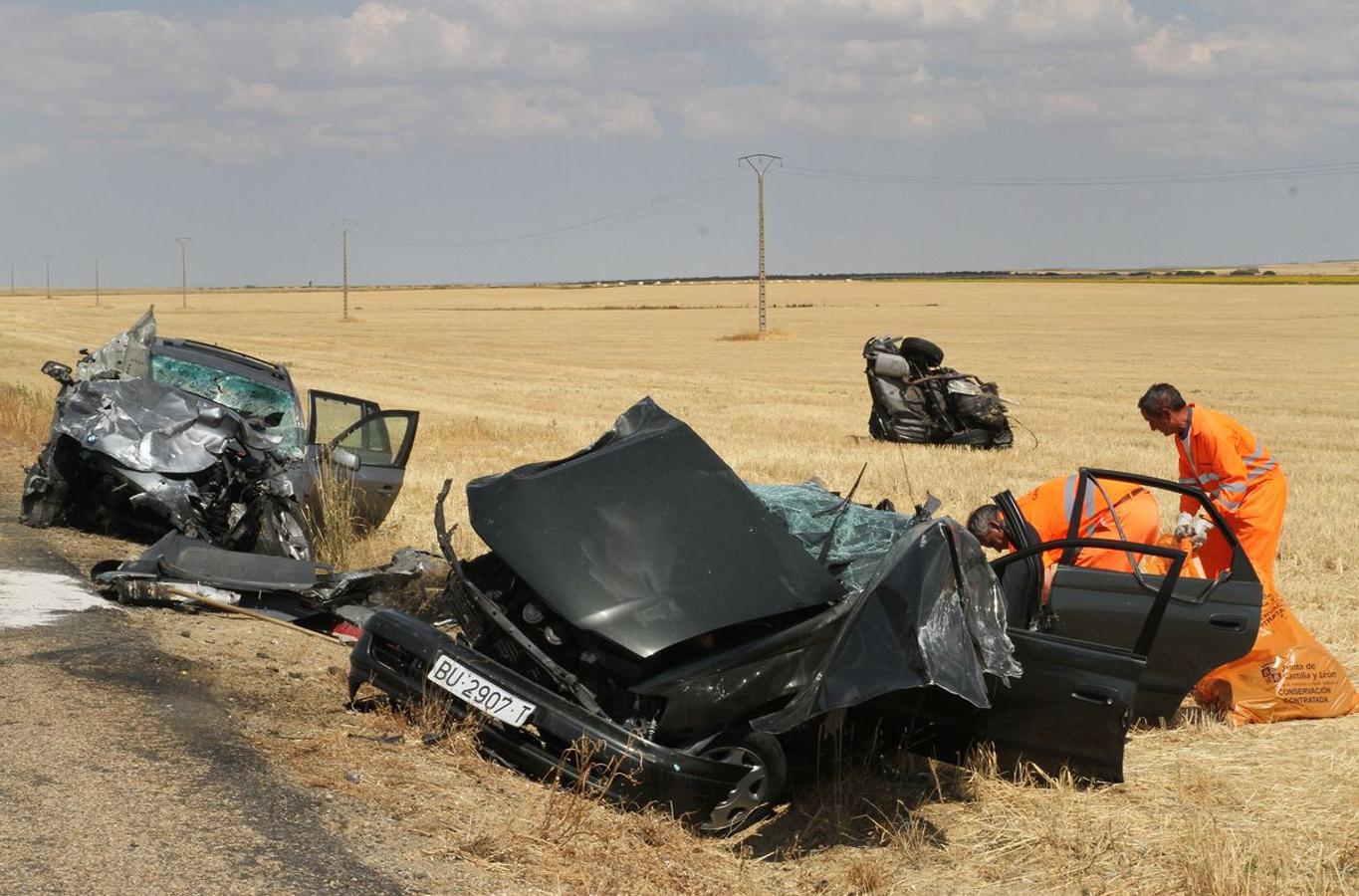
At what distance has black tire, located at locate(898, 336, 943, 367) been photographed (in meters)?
19.3

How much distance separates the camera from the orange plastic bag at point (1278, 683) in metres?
6.80

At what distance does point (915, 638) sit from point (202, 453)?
5848 millimetres

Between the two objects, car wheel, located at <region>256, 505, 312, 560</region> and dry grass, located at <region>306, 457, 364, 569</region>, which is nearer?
car wheel, located at <region>256, 505, 312, 560</region>

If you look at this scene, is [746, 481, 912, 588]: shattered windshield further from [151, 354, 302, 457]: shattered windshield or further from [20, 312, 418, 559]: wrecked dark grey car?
[151, 354, 302, 457]: shattered windshield

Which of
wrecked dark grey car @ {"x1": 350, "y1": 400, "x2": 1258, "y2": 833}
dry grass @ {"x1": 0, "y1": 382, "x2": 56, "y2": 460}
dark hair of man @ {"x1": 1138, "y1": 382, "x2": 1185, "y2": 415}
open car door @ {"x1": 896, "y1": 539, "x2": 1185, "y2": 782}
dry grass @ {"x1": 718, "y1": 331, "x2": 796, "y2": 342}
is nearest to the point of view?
wrecked dark grey car @ {"x1": 350, "y1": 400, "x2": 1258, "y2": 833}

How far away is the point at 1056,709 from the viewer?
17.7 ft

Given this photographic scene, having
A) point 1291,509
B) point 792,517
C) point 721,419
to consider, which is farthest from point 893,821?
point 721,419

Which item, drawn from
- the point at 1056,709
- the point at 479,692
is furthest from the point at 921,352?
the point at 479,692

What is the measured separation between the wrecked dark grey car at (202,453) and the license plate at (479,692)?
152 inches

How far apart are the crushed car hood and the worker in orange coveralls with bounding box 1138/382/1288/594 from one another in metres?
3.05

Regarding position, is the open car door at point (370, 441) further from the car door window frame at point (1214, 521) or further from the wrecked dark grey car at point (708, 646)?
the car door window frame at point (1214, 521)

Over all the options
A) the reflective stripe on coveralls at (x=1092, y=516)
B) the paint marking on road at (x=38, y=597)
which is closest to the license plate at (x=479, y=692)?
the reflective stripe on coveralls at (x=1092, y=516)

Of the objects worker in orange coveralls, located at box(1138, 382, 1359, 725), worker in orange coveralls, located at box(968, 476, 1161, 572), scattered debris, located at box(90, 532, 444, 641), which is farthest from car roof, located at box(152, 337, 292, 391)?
worker in orange coveralls, located at box(1138, 382, 1359, 725)

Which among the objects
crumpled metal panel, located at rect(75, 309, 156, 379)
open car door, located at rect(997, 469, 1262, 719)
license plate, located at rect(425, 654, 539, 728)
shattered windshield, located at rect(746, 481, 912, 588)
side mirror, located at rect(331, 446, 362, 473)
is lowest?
license plate, located at rect(425, 654, 539, 728)
